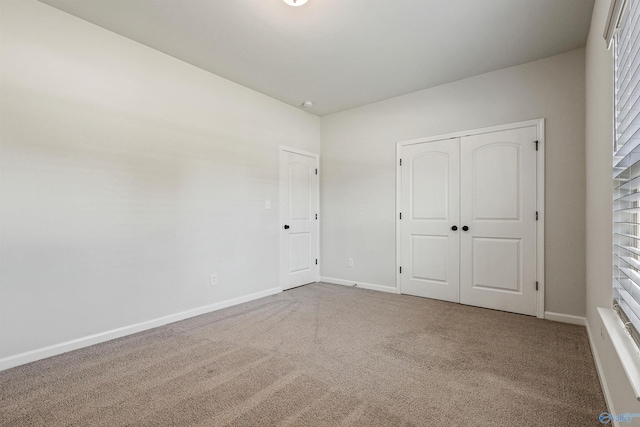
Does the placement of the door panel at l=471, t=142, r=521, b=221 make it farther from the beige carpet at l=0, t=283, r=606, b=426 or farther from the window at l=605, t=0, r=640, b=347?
the window at l=605, t=0, r=640, b=347

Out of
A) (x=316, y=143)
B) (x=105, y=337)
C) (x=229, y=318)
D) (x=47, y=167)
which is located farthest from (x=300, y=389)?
(x=316, y=143)

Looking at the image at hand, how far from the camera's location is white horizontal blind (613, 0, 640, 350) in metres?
1.18

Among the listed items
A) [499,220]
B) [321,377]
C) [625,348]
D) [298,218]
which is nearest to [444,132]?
[499,220]

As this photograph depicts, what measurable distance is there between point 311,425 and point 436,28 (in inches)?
119

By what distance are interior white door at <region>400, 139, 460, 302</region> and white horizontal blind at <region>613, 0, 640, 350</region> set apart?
2193mm

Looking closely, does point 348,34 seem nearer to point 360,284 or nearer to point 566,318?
point 360,284

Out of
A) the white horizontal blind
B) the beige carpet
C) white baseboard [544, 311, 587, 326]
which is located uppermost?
the white horizontal blind

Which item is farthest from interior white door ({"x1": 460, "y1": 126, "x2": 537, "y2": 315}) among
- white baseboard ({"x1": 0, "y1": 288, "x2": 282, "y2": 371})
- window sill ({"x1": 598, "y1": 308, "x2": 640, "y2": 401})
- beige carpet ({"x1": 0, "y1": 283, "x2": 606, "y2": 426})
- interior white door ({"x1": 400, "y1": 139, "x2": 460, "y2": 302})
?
white baseboard ({"x1": 0, "y1": 288, "x2": 282, "y2": 371})

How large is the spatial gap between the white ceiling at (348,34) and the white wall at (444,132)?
241mm

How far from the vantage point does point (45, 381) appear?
6.61 feet

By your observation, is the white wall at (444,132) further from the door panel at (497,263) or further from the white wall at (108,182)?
the white wall at (108,182)

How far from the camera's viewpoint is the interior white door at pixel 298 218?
4363 mm

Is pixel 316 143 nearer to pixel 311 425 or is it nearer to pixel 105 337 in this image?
pixel 105 337

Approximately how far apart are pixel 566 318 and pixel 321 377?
258cm
